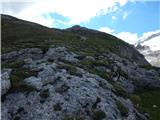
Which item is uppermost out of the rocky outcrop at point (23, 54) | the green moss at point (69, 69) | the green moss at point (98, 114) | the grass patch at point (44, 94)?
the green moss at point (69, 69)

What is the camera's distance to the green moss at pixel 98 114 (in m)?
28.4

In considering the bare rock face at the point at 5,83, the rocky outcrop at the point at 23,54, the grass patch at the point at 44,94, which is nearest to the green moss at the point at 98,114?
the grass patch at the point at 44,94

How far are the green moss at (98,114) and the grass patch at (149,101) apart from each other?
7.85 metres

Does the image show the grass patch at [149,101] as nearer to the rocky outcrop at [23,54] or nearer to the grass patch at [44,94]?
the grass patch at [44,94]

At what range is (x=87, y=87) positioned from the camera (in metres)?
32.7

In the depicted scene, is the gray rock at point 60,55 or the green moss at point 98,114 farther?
the gray rock at point 60,55

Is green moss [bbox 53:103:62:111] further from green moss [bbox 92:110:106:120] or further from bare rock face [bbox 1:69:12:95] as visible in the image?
bare rock face [bbox 1:69:12:95]

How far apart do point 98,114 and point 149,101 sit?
63.2 ft

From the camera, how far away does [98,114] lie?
28734 millimetres

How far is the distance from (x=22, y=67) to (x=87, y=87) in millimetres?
8884

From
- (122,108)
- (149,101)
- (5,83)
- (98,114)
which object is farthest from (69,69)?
(149,101)

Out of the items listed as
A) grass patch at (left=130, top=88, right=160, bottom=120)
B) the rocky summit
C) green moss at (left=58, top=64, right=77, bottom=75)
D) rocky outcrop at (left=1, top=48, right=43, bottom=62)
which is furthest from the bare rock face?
grass patch at (left=130, top=88, right=160, bottom=120)

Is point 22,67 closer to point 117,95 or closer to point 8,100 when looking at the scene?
point 8,100

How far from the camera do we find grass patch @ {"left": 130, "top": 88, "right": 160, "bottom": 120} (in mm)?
37250
